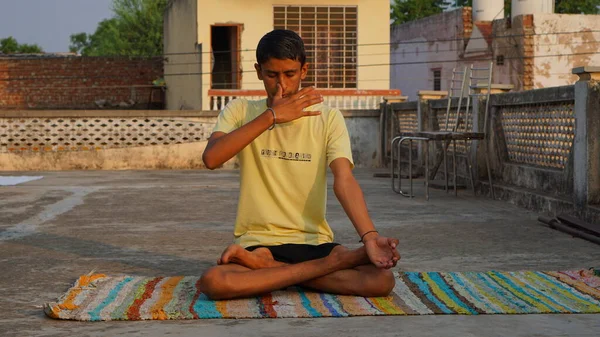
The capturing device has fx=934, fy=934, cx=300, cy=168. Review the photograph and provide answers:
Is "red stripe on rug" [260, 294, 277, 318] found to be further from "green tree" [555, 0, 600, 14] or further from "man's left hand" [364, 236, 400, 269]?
"green tree" [555, 0, 600, 14]

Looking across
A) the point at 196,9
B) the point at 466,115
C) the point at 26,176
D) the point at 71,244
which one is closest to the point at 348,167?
the point at 71,244

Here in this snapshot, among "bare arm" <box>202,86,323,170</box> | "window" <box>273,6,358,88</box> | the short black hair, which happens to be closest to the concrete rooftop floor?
"bare arm" <box>202,86,323,170</box>

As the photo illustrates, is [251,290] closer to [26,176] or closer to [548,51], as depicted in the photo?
[26,176]

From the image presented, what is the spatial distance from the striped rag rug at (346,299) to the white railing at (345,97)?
1389 centimetres

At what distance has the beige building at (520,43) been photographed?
95.3 ft

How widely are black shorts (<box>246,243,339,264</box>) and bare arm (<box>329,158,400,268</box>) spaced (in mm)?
289

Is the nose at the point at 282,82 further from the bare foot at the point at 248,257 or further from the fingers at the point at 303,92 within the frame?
the bare foot at the point at 248,257

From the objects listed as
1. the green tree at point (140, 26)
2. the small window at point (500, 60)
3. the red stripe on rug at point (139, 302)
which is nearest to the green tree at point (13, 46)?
the green tree at point (140, 26)

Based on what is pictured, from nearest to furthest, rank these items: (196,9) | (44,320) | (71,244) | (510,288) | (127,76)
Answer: (44,320), (510,288), (71,244), (196,9), (127,76)

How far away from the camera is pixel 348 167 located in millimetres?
4250

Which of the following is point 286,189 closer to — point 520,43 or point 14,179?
point 14,179

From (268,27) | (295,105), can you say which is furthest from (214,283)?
(268,27)

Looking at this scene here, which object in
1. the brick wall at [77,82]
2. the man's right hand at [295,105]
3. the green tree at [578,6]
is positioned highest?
the green tree at [578,6]

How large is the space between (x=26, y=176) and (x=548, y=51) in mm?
19539
